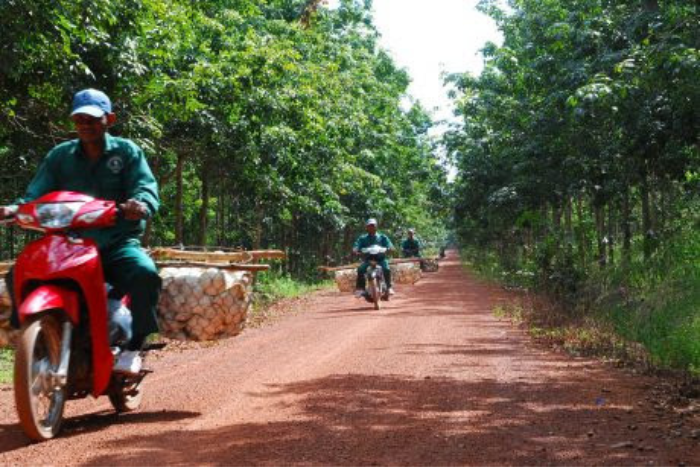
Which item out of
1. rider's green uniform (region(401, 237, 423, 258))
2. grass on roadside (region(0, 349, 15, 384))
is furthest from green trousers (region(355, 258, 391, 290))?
grass on roadside (region(0, 349, 15, 384))

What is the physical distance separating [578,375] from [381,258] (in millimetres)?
10142

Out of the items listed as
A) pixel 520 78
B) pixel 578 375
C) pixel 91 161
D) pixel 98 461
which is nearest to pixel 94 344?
pixel 98 461

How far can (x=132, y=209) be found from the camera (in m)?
4.69

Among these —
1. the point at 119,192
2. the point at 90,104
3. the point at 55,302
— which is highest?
the point at 90,104

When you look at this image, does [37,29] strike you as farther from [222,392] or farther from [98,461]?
[98,461]

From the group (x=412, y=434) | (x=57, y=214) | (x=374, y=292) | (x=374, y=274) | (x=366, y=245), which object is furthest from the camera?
(x=366, y=245)

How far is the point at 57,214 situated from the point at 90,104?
812 millimetres

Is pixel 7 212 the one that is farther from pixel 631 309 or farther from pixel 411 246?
pixel 411 246

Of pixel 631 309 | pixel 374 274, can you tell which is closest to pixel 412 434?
pixel 631 309

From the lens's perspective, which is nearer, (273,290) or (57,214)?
(57,214)

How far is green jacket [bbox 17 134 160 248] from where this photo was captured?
5062 millimetres

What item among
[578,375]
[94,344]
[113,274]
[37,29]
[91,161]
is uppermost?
[37,29]

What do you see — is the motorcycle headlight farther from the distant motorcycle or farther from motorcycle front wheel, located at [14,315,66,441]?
the distant motorcycle

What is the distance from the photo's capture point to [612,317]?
409 inches
